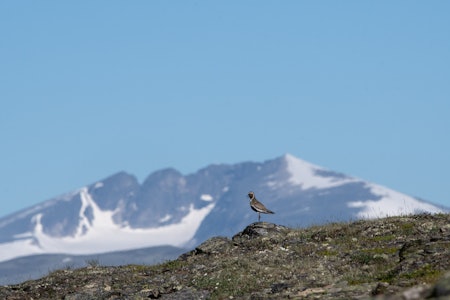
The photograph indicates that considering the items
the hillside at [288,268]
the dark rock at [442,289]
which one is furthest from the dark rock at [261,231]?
Result: the dark rock at [442,289]

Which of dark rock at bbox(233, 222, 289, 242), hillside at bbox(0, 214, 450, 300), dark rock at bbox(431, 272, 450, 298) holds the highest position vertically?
dark rock at bbox(233, 222, 289, 242)

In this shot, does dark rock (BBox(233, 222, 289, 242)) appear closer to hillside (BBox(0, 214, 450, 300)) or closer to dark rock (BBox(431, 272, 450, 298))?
hillside (BBox(0, 214, 450, 300))

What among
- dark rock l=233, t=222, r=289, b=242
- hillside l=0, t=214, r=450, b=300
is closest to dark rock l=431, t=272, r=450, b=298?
hillside l=0, t=214, r=450, b=300

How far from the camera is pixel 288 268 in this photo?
120 ft

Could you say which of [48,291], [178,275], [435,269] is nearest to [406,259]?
[435,269]

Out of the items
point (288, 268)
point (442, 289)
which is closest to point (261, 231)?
point (288, 268)

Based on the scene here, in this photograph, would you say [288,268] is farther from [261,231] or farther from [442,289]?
[442,289]

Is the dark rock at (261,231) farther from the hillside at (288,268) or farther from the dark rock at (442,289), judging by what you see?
the dark rock at (442,289)

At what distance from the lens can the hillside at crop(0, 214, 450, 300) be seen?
33.3 metres

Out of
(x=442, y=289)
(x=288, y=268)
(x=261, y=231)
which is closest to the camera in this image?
(x=442, y=289)

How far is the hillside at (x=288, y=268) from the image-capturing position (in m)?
33.3

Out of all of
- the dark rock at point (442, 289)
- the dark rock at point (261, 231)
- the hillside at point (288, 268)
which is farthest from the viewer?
the dark rock at point (261, 231)

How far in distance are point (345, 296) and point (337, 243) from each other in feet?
28.2

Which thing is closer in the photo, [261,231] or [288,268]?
[288,268]
